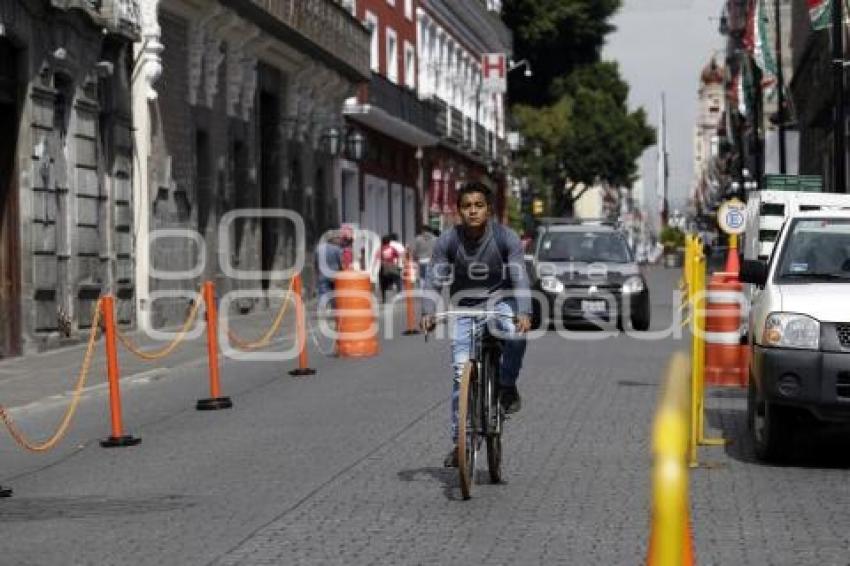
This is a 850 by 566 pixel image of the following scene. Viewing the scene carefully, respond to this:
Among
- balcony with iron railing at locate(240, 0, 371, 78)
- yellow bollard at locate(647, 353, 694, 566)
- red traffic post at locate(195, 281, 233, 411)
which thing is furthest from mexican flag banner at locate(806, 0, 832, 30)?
yellow bollard at locate(647, 353, 694, 566)

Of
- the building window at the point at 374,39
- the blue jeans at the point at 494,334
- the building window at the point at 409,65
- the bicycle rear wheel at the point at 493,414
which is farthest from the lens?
the building window at the point at 409,65

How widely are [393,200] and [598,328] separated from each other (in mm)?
23972

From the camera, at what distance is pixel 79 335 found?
74.5 ft

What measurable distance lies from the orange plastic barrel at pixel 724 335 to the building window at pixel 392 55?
105 feet

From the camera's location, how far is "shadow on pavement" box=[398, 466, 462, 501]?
9023 millimetres

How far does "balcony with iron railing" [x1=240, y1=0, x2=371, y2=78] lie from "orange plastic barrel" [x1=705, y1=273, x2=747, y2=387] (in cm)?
1502

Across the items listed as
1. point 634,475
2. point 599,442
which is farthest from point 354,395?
point 634,475

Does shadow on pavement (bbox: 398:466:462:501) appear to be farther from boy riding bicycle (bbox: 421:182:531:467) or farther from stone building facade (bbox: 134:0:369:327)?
stone building facade (bbox: 134:0:369:327)

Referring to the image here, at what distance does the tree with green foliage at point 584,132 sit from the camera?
7500 centimetres

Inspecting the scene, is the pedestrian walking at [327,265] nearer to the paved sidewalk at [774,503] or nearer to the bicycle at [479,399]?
the paved sidewalk at [774,503]

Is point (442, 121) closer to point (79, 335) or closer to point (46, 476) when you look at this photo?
point (79, 335)

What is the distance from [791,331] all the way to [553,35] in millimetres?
65854

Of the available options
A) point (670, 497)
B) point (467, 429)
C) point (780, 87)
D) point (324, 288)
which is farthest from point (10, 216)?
point (780, 87)

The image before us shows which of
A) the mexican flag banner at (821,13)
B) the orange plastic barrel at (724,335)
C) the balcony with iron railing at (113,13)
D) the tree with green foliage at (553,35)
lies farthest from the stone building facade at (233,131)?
the tree with green foliage at (553,35)
